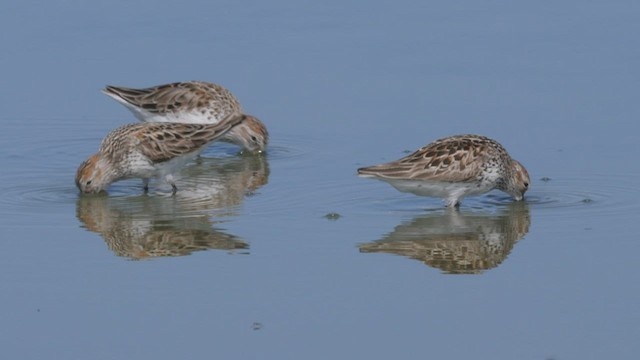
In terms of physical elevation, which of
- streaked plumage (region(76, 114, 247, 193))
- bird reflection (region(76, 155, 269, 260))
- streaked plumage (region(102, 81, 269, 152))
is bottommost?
bird reflection (region(76, 155, 269, 260))

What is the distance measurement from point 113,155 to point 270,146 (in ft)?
8.74

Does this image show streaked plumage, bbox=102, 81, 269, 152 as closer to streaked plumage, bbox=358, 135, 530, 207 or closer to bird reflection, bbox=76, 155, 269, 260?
bird reflection, bbox=76, 155, 269, 260

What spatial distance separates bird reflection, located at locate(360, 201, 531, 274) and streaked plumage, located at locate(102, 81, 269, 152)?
467 centimetres

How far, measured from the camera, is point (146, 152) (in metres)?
19.2

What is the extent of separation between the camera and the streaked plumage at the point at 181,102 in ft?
71.2

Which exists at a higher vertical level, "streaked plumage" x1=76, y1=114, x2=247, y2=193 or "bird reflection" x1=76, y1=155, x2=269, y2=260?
"streaked plumage" x1=76, y1=114, x2=247, y2=193

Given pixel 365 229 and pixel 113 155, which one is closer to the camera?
pixel 365 229

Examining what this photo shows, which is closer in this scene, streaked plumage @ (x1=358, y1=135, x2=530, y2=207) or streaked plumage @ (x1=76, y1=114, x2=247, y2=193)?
streaked plumage @ (x1=358, y1=135, x2=530, y2=207)

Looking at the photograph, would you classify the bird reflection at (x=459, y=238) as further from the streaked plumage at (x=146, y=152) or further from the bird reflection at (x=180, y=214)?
the streaked plumage at (x=146, y=152)

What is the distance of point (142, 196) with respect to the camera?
18.8 metres

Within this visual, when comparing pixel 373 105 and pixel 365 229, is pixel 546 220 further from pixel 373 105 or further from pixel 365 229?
pixel 373 105

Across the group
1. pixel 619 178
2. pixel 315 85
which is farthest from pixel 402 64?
pixel 619 178

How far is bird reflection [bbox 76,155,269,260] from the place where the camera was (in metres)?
16.3

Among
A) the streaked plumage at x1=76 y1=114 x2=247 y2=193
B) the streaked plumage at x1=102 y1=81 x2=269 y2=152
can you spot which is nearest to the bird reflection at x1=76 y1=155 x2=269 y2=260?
the streaked plumage at x1=76 y1=114 x2=247 y2=193
